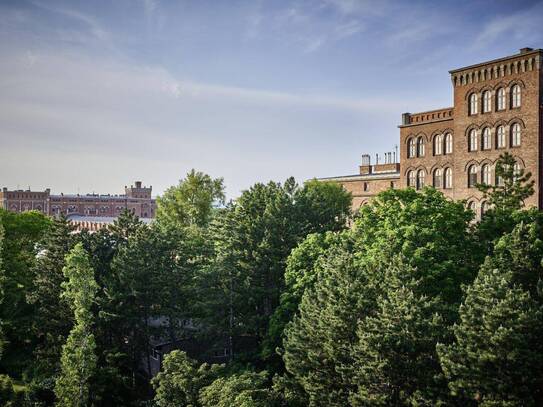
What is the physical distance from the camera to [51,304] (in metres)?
40.3

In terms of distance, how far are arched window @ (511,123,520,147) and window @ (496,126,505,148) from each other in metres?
0.82

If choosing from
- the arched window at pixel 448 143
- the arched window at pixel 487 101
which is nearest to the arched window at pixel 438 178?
the arched window at pixel 448 143

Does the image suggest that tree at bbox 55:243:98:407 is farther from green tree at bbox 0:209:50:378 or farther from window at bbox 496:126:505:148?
window at bbox 496:126:505:148

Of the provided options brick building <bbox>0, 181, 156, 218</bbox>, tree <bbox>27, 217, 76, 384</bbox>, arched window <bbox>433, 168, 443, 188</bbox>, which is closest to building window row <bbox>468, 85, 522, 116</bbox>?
arched window <bbox>433, 168, 443, 188</bbox>

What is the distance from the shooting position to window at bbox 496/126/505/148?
151 ft

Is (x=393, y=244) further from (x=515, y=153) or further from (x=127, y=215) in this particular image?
(x=127, y=215)

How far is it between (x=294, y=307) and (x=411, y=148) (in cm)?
2652

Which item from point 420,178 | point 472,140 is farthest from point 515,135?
point 420,178

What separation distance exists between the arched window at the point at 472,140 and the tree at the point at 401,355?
28392 mm

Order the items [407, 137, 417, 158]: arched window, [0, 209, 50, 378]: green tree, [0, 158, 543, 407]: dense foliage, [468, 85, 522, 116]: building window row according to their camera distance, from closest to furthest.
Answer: [0, 158, 543, 407]: dense foliage < [0, 209, 50, 378]: green tree < [468, 85, 522, 116]: building window row < [407, 137, 417, 158]: arched window

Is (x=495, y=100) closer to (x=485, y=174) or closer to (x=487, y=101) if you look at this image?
(x=487, y=101)

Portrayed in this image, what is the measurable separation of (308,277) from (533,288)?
44.8ft

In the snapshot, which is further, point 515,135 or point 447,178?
point 447,178

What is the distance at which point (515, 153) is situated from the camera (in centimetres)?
4484
